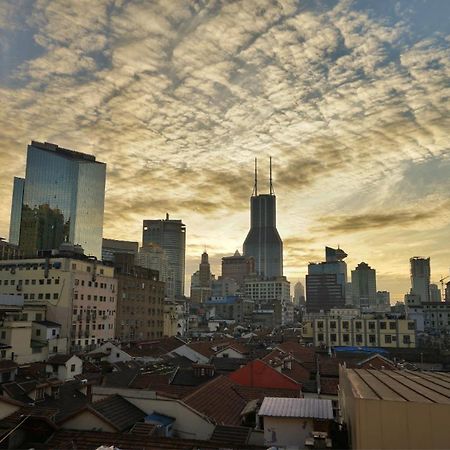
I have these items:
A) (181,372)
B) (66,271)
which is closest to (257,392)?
(181,372)

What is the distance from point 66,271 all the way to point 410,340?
7784 cm

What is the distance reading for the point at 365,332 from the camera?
10662 cm

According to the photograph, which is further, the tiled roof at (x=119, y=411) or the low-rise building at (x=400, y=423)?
the tiled roof at (x=119, y=411)

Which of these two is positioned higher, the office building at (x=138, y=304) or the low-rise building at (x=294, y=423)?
the office building at (x=138, y=304)

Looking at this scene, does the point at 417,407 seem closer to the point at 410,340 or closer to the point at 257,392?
the point at 257,392

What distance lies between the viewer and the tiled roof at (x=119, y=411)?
26.8 m

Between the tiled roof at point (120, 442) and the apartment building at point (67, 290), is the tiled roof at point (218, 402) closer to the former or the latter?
the tiled roof at point (120, 442)

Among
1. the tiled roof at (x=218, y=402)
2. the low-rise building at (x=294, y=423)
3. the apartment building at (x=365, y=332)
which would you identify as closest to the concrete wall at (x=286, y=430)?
the low-rise building at (x=294, y=423)

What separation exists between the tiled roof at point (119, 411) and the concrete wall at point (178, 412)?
1.50 ft

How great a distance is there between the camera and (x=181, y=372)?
44.1 m

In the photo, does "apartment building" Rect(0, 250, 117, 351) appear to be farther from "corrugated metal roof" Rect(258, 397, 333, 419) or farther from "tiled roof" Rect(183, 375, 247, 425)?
"corrugated metal roof" Rect(258, 397, 333, 419)

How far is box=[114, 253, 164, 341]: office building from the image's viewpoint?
120m

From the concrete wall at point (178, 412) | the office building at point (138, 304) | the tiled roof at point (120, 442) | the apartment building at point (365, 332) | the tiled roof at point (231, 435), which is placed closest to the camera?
the tiled roof at point (120, 442)

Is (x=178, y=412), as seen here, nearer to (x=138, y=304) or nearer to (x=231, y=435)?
(x=231, y=435)
